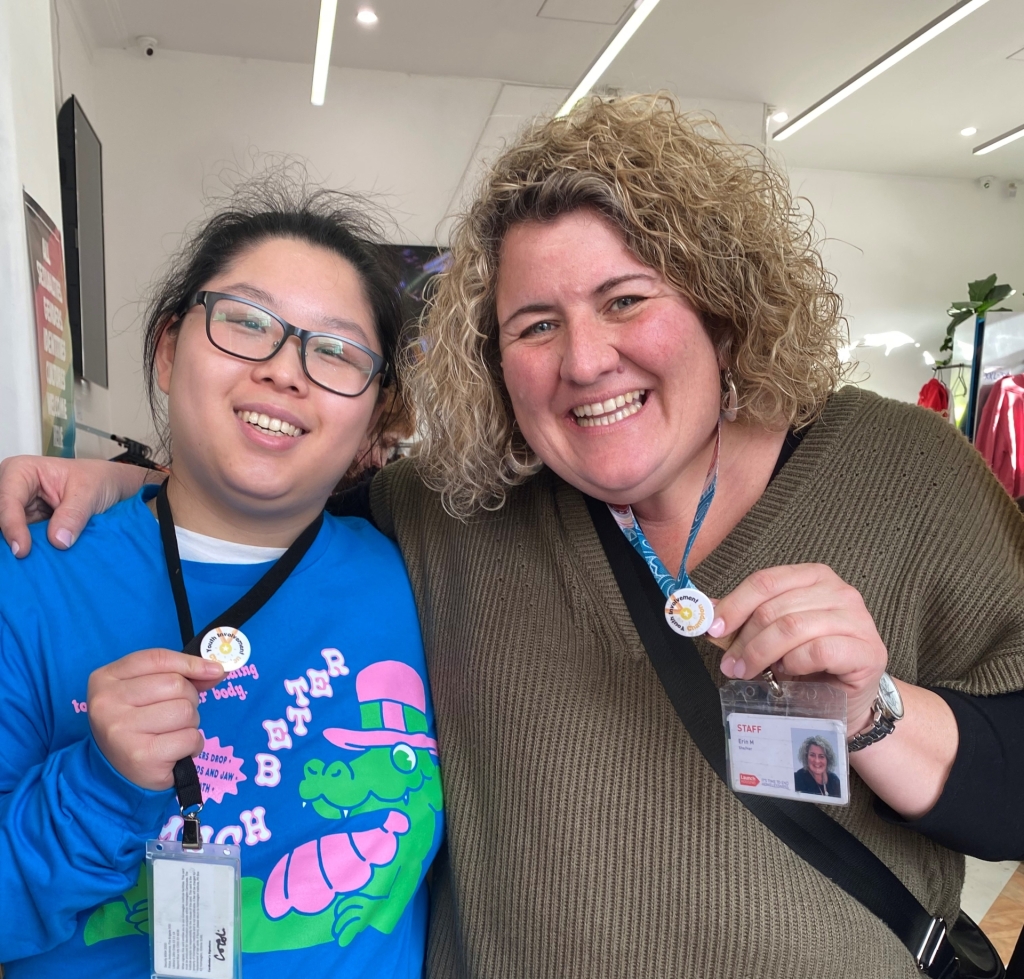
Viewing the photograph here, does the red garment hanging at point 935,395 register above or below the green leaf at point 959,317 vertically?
below

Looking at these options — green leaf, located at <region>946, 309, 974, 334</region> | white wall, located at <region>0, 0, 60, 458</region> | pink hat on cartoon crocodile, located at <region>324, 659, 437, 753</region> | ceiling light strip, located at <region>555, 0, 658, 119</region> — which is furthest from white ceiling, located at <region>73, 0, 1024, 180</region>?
pink hat on cartoon crocodile, located at <region>324, 659, 437, 753</region>

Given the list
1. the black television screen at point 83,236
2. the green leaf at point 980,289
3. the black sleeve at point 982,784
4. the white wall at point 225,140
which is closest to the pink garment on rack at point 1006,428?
the green leaf at point 980,289

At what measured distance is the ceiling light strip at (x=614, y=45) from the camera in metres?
4.47

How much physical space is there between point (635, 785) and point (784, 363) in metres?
0.66

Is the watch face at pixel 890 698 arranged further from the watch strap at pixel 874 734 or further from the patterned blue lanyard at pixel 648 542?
the patterned blue lanyard at pixel 648 542

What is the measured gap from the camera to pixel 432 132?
246 inches

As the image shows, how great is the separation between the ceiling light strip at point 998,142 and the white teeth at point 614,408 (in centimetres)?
753

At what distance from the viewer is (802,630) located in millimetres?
870

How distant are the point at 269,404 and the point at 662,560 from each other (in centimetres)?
66

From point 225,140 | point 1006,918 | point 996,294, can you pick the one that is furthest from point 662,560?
point 996,294

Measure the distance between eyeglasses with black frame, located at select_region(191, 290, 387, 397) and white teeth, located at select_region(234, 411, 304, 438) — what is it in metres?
0.08

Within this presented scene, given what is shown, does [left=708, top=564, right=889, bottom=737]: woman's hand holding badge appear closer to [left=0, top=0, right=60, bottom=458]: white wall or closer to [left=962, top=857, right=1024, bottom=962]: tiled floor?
[left=0, top=0, right=60, bottom=458]: white wall

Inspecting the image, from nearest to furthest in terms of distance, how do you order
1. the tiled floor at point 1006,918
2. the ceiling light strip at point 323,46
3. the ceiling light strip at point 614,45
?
1. the tiled floor at point 1006,918
2. the ceiling light strip at point 323,46
3. the ceiling light strip at point 614,45

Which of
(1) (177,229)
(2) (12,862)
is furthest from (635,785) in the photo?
(1) (177,229)
